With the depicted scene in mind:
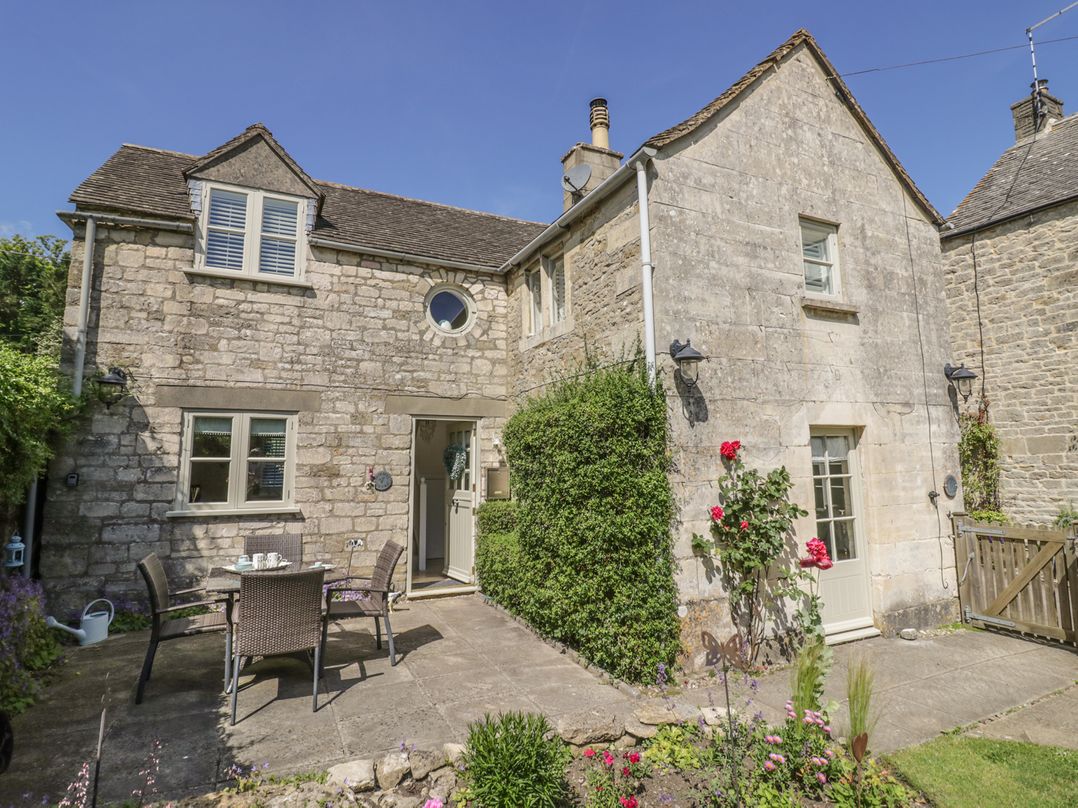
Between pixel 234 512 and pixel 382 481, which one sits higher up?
pixel 382 481

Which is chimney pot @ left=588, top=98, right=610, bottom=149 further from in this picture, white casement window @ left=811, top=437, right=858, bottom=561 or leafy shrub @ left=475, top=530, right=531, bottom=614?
leafy shrub @ left=475, top=530, right=531, bottom=614

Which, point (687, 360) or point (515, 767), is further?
point (687, 360)

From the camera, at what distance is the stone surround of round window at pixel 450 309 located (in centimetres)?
966

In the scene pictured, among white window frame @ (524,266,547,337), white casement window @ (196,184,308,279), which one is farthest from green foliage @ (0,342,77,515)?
white window frame @ (524,266,547,337)

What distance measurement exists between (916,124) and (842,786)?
8.38m

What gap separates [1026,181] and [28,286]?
2719 centimetres

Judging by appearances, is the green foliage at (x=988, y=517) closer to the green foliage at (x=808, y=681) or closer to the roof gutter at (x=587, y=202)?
the green foliage at (x=808, y=681)

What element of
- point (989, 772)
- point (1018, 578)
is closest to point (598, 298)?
point (989, 772)

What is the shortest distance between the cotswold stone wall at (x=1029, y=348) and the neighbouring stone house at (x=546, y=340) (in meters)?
2.52

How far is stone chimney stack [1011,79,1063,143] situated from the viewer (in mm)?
11477

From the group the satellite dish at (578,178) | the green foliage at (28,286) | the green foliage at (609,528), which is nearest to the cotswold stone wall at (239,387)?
the satellite dish at (578,178)

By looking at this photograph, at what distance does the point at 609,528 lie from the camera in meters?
5.82

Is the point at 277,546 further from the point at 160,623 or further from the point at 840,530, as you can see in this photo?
the point at 840,530

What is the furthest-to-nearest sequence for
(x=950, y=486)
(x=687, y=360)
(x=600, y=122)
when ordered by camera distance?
(x=600, y=122) → (x=950, y=486) → (x=687, y=360)
